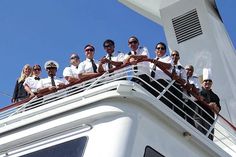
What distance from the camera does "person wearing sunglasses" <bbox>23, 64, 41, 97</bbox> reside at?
7627mm

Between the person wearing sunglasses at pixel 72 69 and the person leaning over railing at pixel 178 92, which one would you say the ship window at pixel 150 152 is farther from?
the person wearing sunglasses at pixel 72 69

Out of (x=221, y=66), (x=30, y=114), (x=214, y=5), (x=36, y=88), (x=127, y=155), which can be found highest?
(x=214, y=5)

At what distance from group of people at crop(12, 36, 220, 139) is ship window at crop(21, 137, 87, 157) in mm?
946

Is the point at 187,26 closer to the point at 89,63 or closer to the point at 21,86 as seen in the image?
the point at 21,86

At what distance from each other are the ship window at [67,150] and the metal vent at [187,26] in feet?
25.5

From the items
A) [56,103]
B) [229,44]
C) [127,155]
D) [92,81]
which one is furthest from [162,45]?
[229,44]

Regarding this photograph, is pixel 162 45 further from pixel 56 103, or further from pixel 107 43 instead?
pixel 56 103

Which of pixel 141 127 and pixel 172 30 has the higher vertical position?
pixel 172 30

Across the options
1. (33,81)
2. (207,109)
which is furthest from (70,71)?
(207,109)

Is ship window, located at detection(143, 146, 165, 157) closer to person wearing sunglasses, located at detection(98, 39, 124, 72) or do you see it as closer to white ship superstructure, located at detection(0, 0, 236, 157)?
white ship superstructure, located at detection(0, 0, 236, 157)

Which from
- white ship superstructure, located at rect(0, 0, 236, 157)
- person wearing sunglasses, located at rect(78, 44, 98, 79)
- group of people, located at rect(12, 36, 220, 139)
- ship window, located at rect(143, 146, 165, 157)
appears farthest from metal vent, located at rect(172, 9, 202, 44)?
ship window, located at rect(143, 146, 165, 157)

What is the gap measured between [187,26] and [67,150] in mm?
8197

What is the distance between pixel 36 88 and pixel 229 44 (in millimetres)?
6517

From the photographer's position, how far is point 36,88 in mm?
7602
